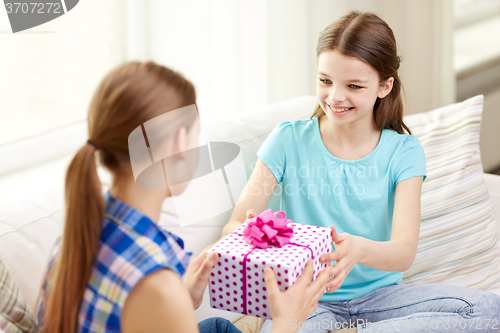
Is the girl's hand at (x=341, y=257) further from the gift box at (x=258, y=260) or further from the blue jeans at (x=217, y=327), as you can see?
the blue jeans at (x=217, y=327)

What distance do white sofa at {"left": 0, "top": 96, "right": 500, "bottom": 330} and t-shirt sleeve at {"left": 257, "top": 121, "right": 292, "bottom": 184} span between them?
4.9 inches

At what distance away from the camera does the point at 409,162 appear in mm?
1215

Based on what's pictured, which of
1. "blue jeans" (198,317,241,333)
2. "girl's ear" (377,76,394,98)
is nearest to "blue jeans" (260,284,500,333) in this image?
"blue jeans" (198,317,241,333)

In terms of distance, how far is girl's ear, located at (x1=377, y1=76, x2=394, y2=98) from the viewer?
1.20 metres

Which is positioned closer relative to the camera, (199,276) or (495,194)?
(199,276)

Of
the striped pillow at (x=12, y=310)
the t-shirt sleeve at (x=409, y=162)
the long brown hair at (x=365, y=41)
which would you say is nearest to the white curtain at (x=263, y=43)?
the long brown hair at (x=365, y=41)

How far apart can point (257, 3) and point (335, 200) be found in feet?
3.22

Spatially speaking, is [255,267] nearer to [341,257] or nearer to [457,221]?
[341,257]

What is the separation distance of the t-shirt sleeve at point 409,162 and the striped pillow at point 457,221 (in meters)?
0.28

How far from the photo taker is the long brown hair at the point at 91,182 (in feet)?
2.10

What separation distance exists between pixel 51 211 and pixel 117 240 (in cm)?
42

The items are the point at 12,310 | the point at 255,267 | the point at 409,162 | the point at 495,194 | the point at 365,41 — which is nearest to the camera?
the point at 12,310

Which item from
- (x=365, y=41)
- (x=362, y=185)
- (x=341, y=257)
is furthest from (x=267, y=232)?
(x=365, y=41)

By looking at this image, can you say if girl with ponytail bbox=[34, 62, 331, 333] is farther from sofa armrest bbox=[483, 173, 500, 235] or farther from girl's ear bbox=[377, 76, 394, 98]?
sofa armrest bbox=[483, 173, 500, 235]
